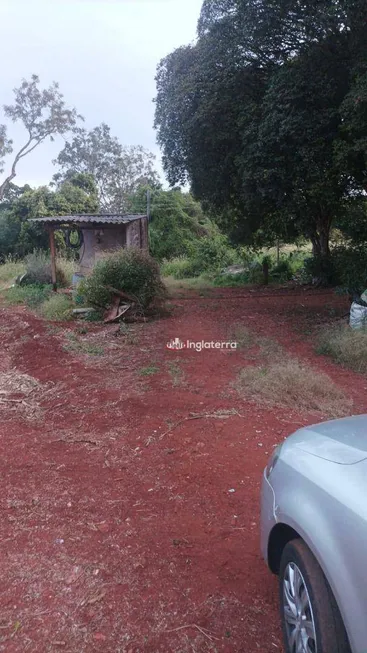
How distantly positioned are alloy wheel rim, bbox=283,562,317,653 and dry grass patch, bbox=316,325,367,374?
4687 mm

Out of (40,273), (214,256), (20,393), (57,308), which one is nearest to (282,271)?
(214,256)

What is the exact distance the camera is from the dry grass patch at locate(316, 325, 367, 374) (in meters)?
6.41

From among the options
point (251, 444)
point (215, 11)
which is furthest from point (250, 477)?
point (215, 11)

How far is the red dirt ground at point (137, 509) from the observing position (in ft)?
7.06

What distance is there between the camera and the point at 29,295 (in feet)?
44.5

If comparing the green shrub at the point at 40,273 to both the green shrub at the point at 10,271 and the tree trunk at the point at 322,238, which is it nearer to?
the green shrub at the point at 10,271

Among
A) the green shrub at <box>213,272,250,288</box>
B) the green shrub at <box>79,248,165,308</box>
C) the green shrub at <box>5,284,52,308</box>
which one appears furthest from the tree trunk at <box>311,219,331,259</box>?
the green shrub at <box>5,284,52,308</box>

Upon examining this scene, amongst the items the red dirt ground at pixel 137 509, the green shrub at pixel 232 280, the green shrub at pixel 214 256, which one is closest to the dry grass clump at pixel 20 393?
the red dirt ground at pixel 137 509

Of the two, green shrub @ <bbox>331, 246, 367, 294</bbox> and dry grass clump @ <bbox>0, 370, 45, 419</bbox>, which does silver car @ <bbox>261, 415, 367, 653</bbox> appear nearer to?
dry grass clump @ <bbox>0, 370, 45, 419</bbox>

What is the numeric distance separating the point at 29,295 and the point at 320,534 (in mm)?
12973

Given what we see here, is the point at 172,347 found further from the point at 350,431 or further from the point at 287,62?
the point at 287,62

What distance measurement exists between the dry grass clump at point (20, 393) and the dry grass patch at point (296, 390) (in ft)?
7.71

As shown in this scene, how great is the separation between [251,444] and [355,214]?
628 cm

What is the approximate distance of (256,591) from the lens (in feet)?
7.77
